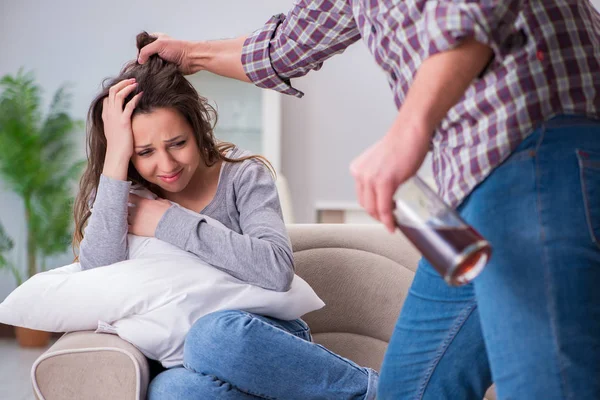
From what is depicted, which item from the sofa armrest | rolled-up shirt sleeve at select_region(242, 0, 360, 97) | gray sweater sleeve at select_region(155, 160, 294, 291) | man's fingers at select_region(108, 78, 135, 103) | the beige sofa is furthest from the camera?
the beige sofa

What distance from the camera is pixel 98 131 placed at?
1.70 meters

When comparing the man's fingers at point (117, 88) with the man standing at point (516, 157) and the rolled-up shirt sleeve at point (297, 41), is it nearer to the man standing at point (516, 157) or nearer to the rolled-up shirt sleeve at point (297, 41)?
the rolled-up shirt sleeve at point (297, 41)

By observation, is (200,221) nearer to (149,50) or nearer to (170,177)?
(170,177)

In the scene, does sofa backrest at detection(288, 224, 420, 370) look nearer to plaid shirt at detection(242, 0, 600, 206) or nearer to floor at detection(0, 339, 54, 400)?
plaid shirt at detection(242, 0, 600, 206)

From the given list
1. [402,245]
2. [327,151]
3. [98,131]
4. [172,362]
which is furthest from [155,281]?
[327,151]

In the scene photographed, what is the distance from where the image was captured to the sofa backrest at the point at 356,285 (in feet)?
5.78

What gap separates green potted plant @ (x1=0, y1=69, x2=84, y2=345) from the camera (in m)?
4.29

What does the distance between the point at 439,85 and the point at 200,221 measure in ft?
3.01

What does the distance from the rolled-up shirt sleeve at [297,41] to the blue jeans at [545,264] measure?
0.47 metres

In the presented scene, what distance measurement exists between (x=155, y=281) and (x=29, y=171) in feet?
10.3

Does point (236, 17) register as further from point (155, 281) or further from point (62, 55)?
point (155, 281)

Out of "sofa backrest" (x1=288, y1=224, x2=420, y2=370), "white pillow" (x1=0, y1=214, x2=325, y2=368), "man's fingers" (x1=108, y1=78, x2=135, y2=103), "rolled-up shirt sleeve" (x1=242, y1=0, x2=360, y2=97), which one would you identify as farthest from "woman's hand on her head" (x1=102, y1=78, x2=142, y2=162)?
"sofa backrest" (x1=288, y1=224, x2=420, y2=370)

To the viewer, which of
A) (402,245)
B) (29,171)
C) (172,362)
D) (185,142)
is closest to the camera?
(172,362)

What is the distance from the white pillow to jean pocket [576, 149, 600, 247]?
87cm
